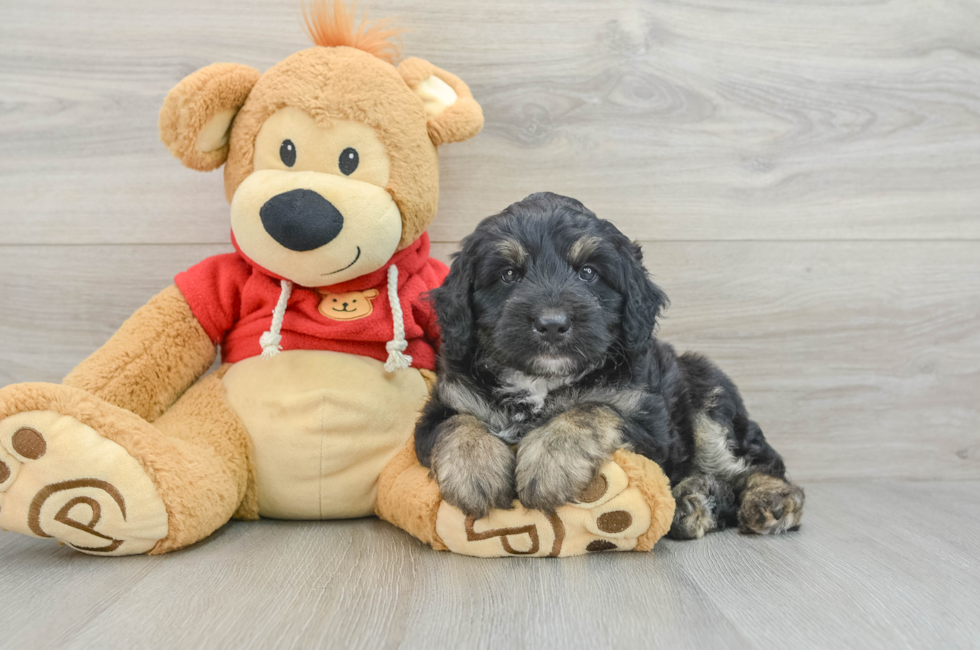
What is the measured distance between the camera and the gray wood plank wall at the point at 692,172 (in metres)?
2.90

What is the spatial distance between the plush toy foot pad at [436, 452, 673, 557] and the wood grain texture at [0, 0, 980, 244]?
1369 mm

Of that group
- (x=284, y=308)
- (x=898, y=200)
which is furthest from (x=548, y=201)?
(x=898, y=200)

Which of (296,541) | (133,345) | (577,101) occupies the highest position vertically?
(577,101)

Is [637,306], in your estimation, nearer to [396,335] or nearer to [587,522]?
[587,522]

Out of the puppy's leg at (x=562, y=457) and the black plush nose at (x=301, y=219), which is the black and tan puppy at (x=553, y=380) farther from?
the black plush nose at (x=301, y=219)

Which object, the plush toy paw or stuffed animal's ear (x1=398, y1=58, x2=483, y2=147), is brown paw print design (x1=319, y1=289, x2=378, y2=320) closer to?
stuffed animal's ear (x1=398, y1=58, x2=483, y2=147)

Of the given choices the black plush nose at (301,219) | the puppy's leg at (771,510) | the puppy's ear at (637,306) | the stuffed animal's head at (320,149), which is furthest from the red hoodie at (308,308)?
the puppy's leg at (771,510)

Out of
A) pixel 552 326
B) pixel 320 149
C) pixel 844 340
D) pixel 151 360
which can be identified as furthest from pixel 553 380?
pixel 844 340

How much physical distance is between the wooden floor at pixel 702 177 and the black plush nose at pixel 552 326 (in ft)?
3.92

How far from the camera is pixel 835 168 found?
3070 mm

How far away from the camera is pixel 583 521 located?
76.3 inches

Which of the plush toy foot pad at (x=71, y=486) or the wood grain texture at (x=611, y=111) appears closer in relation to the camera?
the plush toy foot pad at (x=71, y=486)

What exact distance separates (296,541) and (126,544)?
454mm

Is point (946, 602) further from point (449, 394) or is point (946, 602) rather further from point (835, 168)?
point (835, 168)
